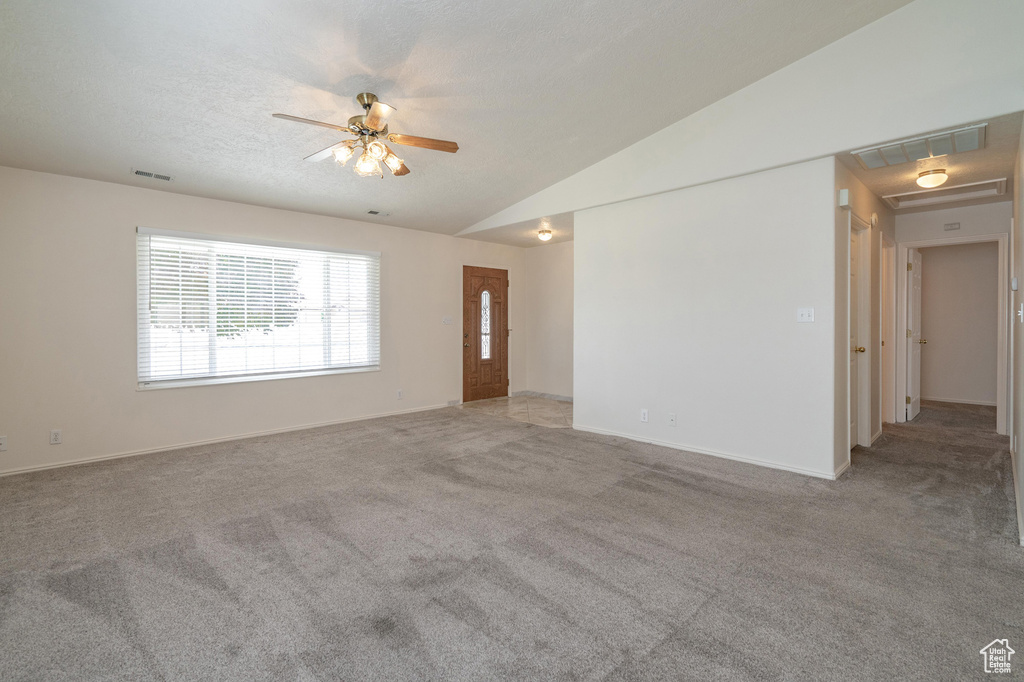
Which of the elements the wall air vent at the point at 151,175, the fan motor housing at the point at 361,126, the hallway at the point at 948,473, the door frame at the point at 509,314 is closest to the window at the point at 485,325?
the door frame at the point at 509,314

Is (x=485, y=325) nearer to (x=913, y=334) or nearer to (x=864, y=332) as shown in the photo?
(x=864, y=332)

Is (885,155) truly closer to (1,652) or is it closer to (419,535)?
(419,535)

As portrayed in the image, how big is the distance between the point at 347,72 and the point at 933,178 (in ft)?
15.5

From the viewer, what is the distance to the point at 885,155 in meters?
3.65

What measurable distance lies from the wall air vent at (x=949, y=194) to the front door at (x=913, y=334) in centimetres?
83

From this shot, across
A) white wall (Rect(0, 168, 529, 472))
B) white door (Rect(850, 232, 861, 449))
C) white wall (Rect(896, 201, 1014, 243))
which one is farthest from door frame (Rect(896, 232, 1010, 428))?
white wall (Rect(0, 168, 529, 472))

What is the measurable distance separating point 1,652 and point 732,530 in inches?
138

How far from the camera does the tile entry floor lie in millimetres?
6109

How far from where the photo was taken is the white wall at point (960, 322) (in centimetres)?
683

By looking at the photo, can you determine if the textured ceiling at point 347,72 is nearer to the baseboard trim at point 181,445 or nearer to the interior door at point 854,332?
the interior door at point 854,332

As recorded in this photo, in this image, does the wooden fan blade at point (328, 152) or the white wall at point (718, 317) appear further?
the white wall at point (718, 317)

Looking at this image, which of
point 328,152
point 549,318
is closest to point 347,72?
point 328,152
